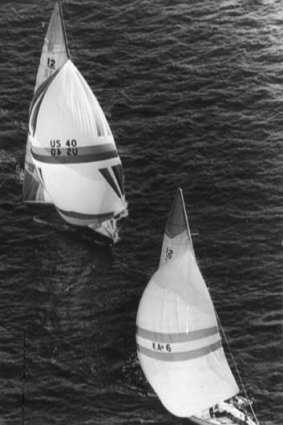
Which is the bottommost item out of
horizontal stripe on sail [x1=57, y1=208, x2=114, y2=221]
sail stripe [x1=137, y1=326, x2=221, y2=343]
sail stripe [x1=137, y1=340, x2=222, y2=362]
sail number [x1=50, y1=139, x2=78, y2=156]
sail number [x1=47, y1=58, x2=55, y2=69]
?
sail stripe [x1=137, y1=340, x2=222, y2=362]

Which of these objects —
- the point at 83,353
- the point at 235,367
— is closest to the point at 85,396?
the point at 83,353

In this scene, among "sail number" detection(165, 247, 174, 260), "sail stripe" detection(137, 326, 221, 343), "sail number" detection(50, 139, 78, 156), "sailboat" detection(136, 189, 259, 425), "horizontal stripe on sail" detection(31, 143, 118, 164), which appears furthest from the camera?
"horizontal stripe on sail" detection(31, 143, 118, 164)

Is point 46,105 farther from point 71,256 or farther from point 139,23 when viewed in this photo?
point 139,23

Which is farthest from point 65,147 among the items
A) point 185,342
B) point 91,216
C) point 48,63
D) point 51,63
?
point 185,342

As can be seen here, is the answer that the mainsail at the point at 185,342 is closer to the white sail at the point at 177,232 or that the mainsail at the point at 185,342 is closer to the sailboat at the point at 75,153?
the white sail at the point at 177,232

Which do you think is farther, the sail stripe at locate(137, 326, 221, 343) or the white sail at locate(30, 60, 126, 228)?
the white sail at locate(30, 60, 126, 228)

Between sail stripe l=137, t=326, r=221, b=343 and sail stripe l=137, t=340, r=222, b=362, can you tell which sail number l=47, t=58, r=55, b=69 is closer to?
sail stripe l=137, t=326, r=221, b=343

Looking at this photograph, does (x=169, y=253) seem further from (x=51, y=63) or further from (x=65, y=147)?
(x=51, y=63)

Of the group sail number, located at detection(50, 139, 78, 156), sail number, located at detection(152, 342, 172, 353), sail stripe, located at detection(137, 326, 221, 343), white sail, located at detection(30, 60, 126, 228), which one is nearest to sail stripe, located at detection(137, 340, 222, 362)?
sail number, located at detection(152, 342, 172, 353)
